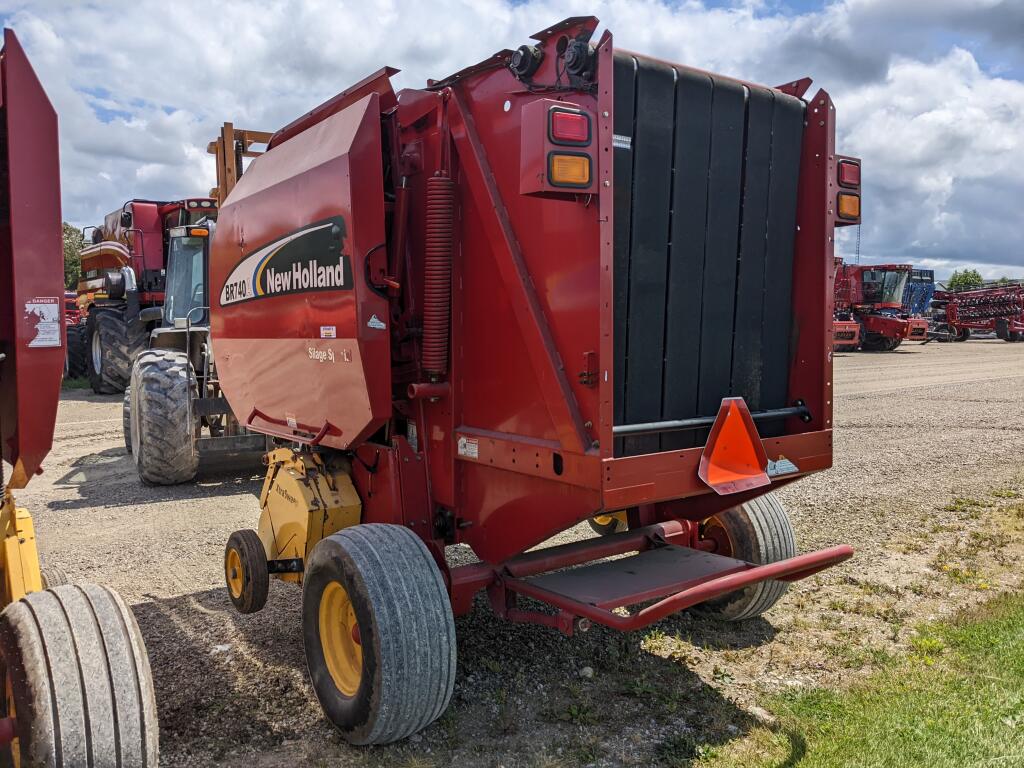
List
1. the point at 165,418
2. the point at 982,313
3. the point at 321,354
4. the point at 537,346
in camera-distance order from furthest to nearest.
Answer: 1. the point at 982,313
2. the point at 165,418
3. the point at 321,354
4. the point at 537,346

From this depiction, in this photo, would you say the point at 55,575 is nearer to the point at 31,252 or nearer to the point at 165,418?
the point at 165,418

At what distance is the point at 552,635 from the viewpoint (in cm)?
445

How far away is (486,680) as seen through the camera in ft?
12.8

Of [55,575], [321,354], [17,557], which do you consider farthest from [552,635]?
[55,575]

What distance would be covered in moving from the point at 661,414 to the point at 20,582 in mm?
2414

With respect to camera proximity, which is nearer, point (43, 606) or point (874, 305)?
point (43, 606)

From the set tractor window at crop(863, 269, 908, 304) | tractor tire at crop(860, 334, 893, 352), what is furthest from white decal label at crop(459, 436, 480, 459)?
tractor window at crop(863, 269, 908, 304)

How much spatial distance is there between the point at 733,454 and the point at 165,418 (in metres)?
5.56

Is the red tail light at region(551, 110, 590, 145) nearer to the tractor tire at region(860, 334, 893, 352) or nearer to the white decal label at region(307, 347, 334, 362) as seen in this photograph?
the white decal label at region(307, 347, 334, 362)

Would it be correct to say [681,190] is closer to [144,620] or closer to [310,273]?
[310,273]

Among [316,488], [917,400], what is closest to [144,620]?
[316,488]

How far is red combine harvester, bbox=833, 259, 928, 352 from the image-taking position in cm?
2902

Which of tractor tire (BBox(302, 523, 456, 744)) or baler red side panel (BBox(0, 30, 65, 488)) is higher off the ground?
baler red side panel (BBox(0, 30, 65, 488))

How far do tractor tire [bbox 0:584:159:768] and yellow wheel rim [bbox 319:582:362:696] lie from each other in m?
1.09
